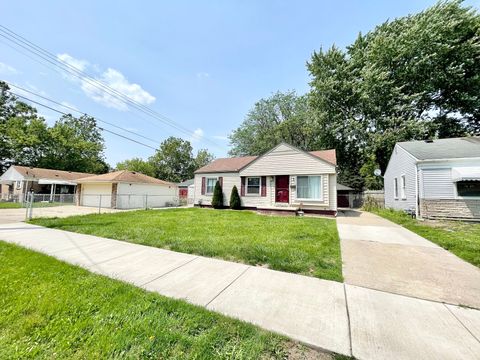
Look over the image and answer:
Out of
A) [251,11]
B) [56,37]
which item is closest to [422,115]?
[251,11]

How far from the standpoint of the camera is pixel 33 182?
24.4m

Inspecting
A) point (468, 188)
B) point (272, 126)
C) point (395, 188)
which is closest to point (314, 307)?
point (468, 188)

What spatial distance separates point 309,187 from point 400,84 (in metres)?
14.1

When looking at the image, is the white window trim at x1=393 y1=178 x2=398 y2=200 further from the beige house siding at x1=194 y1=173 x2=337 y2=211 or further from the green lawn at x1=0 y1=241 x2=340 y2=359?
the green lawn at x1=0 y1=241 x2=340 y2=359

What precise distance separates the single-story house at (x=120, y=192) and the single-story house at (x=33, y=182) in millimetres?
3556

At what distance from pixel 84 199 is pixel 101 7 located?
17319mm

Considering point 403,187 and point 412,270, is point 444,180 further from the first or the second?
point 412,270

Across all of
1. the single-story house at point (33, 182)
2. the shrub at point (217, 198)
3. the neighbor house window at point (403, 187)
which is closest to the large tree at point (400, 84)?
the neighbor house window at point (403, 187)

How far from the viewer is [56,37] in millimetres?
9391

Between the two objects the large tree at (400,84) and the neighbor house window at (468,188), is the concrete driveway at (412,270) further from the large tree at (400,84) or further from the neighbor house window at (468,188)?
the large tree at (400,84)

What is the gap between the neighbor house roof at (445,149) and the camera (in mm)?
9847

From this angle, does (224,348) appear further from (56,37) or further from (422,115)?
(422,115)

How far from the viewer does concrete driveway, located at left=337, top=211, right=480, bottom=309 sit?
120 inches

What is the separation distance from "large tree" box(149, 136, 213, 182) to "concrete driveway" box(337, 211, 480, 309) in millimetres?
39451
